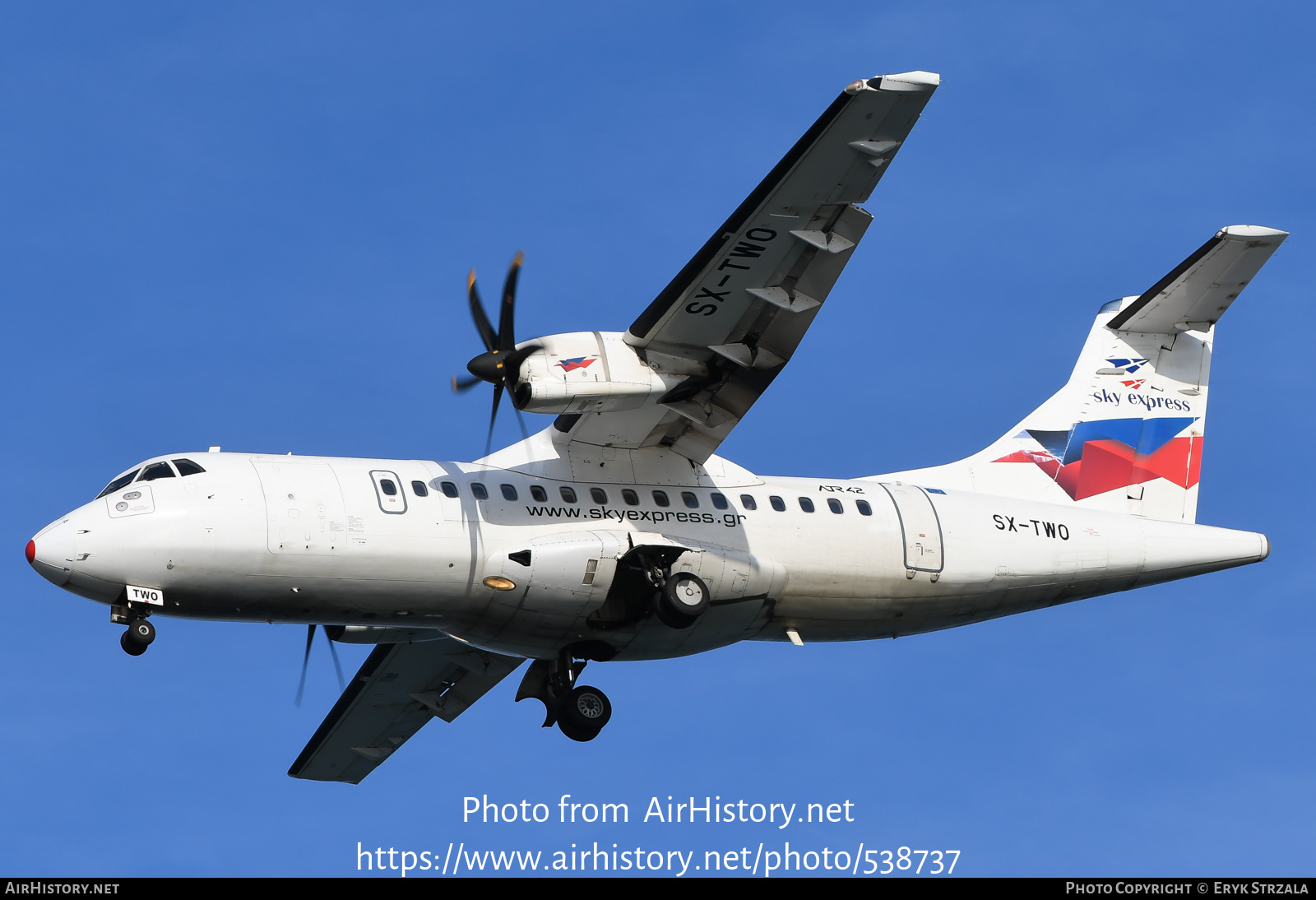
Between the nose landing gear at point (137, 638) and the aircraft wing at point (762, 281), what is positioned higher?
the aircraft wing at point (762, 281)

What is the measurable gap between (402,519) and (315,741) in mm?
6447

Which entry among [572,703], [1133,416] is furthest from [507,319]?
Result: [1133,416]

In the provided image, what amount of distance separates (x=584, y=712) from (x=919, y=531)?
185 inches

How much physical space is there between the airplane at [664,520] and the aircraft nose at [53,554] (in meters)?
0.03

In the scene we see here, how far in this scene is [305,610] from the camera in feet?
64.3

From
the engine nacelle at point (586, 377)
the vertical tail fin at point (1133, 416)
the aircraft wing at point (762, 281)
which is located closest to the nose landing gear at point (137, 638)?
the engine nacelle at point (586, 377)

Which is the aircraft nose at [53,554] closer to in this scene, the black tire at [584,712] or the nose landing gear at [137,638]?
the nose landing gear at [137,638]

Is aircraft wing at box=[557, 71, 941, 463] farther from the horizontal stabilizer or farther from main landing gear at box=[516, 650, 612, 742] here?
the horizontal stabilizer

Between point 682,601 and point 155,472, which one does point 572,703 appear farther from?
point 155,472

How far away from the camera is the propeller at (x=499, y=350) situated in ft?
63.6

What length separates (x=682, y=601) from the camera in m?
20.2

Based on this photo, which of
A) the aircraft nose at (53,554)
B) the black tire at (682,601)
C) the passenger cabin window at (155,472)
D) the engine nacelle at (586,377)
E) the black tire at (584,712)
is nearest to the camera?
the aircraft nose at (53,554)

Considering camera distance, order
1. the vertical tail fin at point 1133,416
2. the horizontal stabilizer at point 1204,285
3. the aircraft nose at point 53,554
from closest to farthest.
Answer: the aircraft nose at point 53,554, the horizontal stabilizer at point 1204,285, the vertical tail fin at point 1133,416
